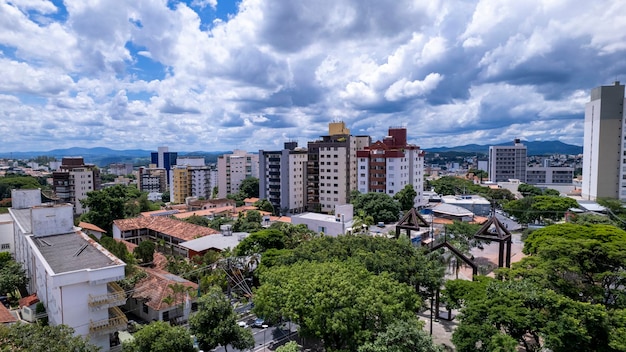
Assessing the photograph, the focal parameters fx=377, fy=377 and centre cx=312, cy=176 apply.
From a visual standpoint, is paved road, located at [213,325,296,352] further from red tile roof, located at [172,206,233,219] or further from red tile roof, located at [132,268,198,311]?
red tile roof, located at [172,206,233,219]

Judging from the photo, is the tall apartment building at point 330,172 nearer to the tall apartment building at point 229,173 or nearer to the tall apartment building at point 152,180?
the tall apartment building at point 229,173

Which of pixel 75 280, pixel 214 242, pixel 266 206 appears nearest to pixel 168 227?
pixel 214 242

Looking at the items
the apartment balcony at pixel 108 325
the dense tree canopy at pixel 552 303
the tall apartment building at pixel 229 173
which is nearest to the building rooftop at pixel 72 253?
the apartment balcony at pixel 108 325

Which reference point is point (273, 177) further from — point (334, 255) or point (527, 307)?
point (527, 307)

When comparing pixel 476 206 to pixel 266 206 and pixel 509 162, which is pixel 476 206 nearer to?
pixel 266 206

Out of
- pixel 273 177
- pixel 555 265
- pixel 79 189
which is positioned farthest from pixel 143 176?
pixel 555 265

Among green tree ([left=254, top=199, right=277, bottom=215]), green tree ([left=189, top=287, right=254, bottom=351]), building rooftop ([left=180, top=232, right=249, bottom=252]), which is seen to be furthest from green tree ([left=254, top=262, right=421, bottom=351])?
green tree ([left=254, top=199, right=277, bottom=215])
